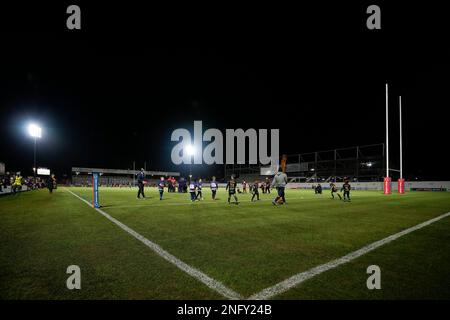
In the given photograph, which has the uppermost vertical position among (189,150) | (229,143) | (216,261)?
(229,143)

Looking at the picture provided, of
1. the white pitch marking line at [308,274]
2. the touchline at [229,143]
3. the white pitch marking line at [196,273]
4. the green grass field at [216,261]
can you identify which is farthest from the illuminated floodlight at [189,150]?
the white pitch marking line at [308,274]

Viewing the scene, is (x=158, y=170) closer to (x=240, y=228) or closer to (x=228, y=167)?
(x=228, y=167)

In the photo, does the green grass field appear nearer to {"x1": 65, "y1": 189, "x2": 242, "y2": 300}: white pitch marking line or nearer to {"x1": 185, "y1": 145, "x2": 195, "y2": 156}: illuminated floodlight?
{"x1": 65, "y1": 189, "x2": 242, "y2": 300}: white pitch marking line

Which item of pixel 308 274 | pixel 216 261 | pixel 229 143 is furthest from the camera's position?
pixel 229 143

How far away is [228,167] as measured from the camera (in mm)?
94188

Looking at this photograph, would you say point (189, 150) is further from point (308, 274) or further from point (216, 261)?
point (308, 274)

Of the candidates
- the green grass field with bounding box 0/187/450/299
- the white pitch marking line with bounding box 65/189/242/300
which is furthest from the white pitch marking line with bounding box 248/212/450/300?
the white pitch marking line with bounding box 65/189/242/300

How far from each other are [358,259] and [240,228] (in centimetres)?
329

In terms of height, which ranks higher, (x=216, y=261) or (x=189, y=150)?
(x=189, y=150)

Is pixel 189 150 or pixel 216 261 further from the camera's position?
pixel 189 150

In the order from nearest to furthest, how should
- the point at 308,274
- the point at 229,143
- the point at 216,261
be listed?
the point at 308,274 < the point at 216,261 < the point at 229,143

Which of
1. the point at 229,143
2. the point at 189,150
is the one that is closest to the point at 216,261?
the point at 189,150

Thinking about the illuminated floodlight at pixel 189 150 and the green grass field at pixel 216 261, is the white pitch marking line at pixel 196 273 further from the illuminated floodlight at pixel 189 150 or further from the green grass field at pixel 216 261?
the illuminated floodlight at pixel 189 150
